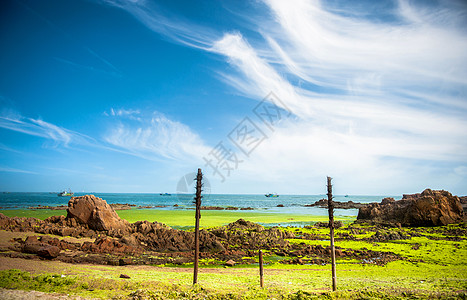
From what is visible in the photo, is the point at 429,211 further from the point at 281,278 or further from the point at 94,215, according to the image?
the point at 94,215

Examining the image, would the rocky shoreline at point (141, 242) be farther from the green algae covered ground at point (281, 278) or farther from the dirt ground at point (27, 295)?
the dirt ground at point (27, 295)

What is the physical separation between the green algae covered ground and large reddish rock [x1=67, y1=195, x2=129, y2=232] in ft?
42.3

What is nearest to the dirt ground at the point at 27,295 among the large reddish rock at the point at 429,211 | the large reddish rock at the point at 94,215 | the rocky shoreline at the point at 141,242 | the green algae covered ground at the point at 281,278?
the green algae covered ground at the point at 281,278

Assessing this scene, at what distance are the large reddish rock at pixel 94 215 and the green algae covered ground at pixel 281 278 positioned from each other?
1289cm

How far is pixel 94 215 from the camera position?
31.0 m

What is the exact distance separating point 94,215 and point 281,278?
23.5 m

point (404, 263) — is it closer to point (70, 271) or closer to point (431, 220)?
point (70, 271)

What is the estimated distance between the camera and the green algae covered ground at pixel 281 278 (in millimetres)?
11703

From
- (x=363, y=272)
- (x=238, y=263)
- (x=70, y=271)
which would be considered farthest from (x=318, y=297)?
(x=70, y=271)

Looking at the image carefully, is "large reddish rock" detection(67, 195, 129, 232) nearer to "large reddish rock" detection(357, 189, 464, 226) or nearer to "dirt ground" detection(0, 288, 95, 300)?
"dirt ground" detection(0, 288, 95, 300)

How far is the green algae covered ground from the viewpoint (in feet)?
38.4

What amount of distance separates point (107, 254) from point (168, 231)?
7.97m

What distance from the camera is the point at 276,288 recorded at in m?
13.0

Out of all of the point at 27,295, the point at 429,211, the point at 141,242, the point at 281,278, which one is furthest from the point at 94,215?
the point at 429,211
